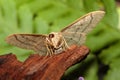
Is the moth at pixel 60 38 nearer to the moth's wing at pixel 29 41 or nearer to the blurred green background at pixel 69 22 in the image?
the moth's wing at pixel 29 41

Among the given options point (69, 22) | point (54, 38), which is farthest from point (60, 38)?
point (69, 22)

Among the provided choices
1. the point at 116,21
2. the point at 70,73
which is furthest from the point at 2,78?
the point at 116,21

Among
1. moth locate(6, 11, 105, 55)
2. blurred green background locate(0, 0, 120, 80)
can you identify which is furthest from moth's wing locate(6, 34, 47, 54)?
blurred green background locate(0, 0, 120, 80)

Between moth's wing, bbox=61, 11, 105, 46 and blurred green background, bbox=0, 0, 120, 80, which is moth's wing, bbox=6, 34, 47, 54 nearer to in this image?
moth's wing, bbox=61, 11, 105, 46

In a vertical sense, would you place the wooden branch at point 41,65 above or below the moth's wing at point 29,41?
below

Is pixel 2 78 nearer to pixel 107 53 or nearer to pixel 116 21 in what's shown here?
pixel 107 53

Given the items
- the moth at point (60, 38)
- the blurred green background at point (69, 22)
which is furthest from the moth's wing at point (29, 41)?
the blurred green background at point (69, 22)

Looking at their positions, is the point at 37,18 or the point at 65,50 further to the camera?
the point at 37,18
